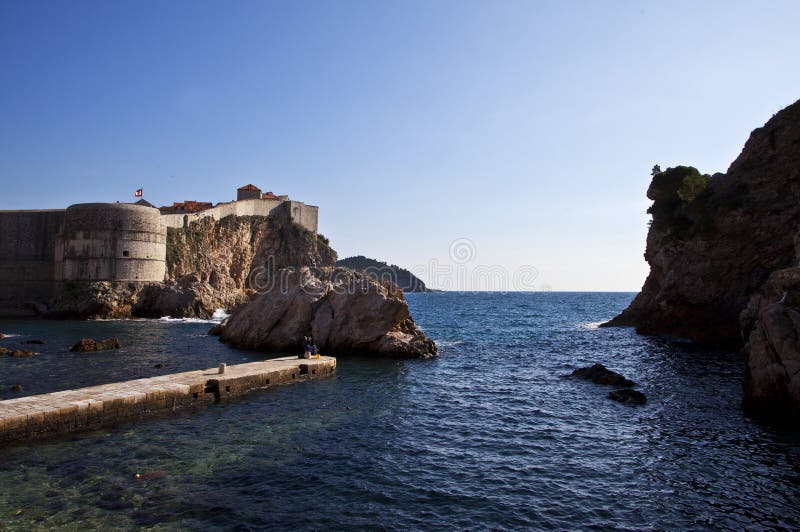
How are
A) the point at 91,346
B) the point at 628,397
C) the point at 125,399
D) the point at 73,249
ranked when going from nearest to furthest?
1. the point at 125,399
2. the point at 628,397
3. the point at 91,346
4. the point at 73,249

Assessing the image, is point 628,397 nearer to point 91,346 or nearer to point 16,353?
point 91,346

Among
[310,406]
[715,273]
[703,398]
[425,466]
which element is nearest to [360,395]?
[310,406]

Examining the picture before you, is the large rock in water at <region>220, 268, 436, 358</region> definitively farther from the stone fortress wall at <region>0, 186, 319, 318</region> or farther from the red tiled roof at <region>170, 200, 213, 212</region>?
the red tiled roof at <region>170, 200, 213, 212</region>

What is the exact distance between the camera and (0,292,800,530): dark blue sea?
10.1 meters

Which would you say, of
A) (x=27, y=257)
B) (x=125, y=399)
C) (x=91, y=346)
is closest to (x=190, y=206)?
(x=27, y=257)

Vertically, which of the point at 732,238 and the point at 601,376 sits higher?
the point at 732,238

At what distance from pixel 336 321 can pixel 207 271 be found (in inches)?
1861

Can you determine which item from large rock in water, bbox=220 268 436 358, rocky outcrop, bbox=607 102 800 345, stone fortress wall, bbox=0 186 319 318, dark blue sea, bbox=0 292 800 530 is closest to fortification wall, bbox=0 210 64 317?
stone fortress wall, bbox=0 186 319 318

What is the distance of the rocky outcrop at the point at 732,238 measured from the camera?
114ft

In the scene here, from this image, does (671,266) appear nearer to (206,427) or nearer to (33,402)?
(206,427)

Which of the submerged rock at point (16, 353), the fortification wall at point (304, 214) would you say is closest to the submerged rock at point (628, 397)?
the submerged rock at point (16, 353)

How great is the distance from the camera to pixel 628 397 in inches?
790

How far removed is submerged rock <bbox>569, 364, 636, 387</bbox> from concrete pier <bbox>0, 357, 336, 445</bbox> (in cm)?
1363

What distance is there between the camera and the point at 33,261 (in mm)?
64375
